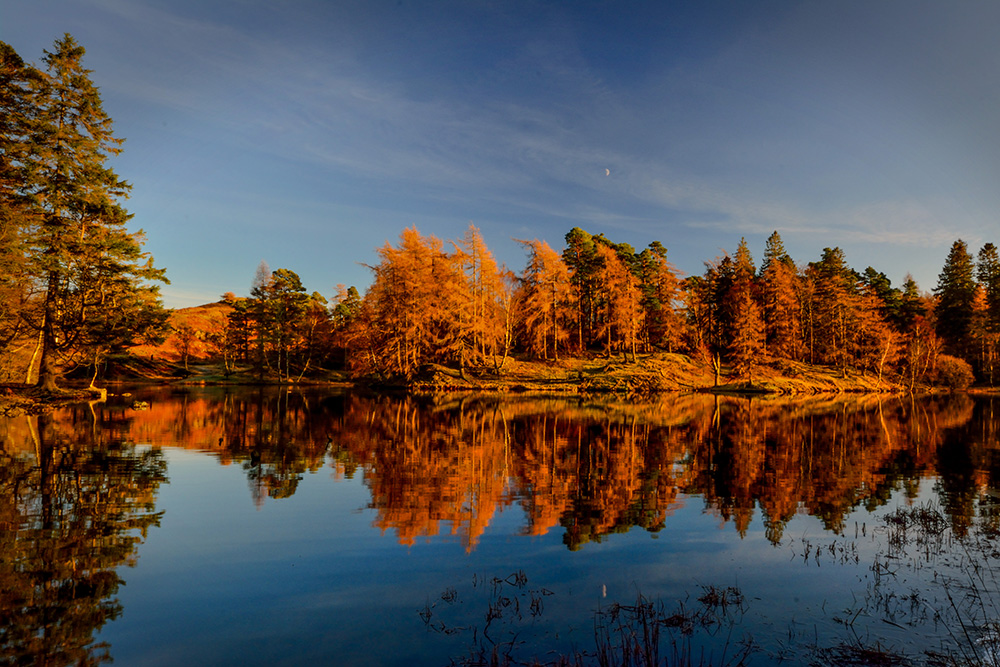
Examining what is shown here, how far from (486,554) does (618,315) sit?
57229 mm

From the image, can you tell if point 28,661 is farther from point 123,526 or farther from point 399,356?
point 399,356

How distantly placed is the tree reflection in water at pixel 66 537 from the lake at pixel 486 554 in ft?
0.16

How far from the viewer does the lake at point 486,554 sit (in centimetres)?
604

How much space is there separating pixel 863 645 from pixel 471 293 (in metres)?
55.7

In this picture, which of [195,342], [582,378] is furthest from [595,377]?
[195,342]

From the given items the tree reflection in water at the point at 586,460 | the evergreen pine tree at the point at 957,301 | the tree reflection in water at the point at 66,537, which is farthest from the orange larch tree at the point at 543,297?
the evergreen pine tree at the point at 957,301

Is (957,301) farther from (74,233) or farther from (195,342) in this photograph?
(195,342)

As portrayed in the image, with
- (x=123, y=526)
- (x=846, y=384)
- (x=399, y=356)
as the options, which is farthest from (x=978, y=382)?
(x=123, y=526)

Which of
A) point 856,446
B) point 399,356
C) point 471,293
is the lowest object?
point 856,446

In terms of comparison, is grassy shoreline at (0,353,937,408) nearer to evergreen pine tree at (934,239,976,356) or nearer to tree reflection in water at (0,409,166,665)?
evergreen pine tree at (934,239,976,356)

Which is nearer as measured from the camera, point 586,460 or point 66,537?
point 66,537

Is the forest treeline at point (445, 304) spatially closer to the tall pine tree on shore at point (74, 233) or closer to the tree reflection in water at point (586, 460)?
the tall pine tree on shore at point (74, 233)

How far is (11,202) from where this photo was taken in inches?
1126

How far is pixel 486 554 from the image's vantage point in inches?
359
